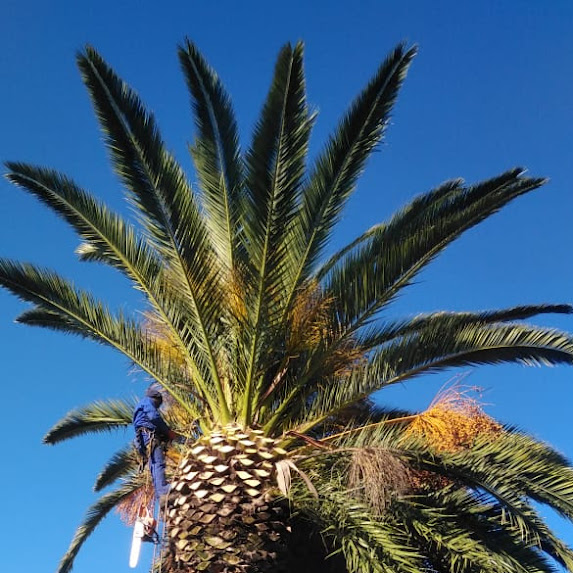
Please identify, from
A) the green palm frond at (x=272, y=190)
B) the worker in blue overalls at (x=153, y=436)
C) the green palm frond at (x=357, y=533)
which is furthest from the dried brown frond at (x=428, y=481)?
the worker in blue overalls at (x=153, y=436)

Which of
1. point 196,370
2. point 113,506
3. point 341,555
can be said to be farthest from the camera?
point 113,506


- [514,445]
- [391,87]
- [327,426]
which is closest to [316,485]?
[327,426]

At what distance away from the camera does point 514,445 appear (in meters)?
8.26

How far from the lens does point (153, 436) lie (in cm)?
861

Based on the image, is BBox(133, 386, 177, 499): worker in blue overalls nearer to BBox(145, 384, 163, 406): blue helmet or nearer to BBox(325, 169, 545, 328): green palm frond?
BBox(145, 384, 163, 406): blue helmet

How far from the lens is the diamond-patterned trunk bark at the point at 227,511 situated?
7.24m

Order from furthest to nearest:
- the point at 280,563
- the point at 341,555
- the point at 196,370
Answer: the point at 196,370 → the point at 341,555 → the point at 280,563

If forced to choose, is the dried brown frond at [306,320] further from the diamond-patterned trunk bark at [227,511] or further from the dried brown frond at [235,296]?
the diamond-patterned trunk bark at [227,511]

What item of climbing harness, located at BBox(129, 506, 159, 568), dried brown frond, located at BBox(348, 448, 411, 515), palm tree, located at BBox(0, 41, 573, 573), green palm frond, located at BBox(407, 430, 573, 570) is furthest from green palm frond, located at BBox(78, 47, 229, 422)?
green palm frond, located at BBox(407, 430, 573, 570)

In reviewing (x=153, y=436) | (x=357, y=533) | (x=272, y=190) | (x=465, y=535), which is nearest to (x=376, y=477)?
(x=357, y=533)

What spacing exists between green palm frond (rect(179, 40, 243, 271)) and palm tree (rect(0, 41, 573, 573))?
2 centimetres

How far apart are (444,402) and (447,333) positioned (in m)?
0.79

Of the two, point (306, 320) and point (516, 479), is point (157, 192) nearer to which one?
point (306, 320)

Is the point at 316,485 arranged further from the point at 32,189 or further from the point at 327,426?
the point at 32,189
